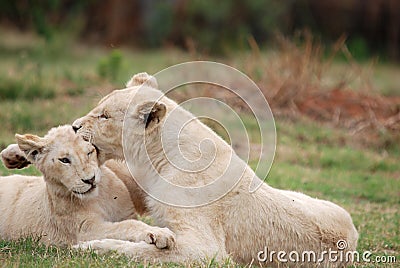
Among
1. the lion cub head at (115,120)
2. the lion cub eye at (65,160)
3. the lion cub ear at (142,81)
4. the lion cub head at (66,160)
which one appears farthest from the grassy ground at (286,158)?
the lion cub ear at (142,81)

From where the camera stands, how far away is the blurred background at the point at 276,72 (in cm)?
1087

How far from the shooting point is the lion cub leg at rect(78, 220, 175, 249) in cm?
591

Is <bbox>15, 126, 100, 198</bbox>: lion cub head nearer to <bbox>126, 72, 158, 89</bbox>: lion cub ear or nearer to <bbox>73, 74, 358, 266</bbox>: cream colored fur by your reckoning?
<bbox>73, 74, 358, 266</bbox>: cream colored fur

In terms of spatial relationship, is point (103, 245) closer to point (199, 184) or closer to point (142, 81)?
point (199, 184)

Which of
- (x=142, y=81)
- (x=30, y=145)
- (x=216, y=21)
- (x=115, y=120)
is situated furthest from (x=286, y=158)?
(x=216, y=21)

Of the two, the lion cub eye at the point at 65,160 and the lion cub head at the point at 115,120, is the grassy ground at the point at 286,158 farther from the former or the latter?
the lion cub head at the point at 115,120

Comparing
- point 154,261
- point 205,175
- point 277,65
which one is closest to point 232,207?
point 205,175

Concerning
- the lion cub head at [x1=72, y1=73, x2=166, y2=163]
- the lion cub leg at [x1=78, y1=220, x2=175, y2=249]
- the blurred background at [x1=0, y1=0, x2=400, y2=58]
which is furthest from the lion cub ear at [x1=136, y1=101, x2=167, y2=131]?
the blurred background at [x1=0, y1=0, x2=400, y2=58]

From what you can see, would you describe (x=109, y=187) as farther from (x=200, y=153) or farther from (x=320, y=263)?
(x=320, y=263)

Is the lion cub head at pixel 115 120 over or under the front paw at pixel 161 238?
over

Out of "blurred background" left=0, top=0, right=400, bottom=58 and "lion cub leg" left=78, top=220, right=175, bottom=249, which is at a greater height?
"lion cub leg" left=78, top=220, right=175, bottom=249

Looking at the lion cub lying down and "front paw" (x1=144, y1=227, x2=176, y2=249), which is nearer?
"front paw" (x1=144, y1=227, x2=176, y2=249)

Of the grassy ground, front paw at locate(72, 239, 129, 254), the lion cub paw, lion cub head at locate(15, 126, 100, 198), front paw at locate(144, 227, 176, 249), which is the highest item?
lion cub head at locate(15, 126, 100, 198)

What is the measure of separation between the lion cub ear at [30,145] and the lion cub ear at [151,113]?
874 mm
